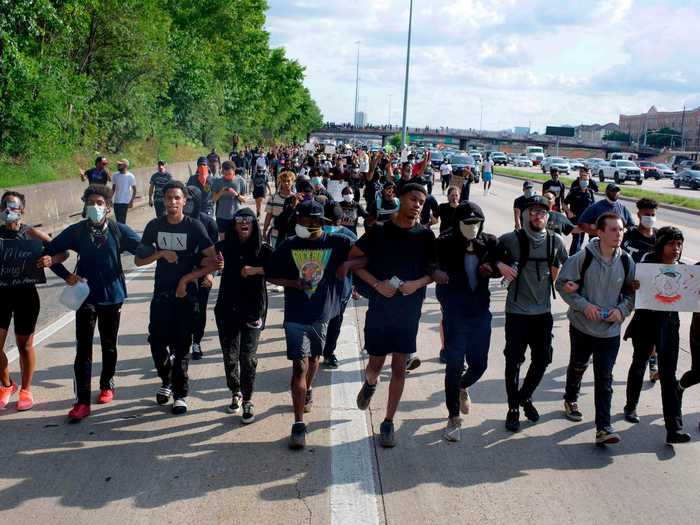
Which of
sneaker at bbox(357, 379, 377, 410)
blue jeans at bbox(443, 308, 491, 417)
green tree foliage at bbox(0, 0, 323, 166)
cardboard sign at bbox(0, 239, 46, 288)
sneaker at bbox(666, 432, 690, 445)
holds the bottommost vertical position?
sneaker at bbox(666, 432, 690, 445)

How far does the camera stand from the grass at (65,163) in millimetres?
18891

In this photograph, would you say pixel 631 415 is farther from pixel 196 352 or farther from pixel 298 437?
pixel 196 352

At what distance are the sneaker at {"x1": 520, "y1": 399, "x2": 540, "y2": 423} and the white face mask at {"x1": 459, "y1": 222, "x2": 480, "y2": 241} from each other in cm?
147

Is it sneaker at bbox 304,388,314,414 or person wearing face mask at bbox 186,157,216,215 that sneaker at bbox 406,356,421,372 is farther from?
person wearing face mask at bbox 186,157,216,215

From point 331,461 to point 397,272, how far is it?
1348mm

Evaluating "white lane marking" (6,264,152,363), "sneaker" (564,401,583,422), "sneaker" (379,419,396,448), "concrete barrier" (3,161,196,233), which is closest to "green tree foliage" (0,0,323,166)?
"concrete barrier" (3,161,196,233)

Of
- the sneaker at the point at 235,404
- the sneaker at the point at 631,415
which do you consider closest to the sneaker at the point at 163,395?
the sneaker at the point at 235,404

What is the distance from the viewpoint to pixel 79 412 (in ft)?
18.7

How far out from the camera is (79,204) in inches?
800

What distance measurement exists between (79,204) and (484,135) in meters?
154

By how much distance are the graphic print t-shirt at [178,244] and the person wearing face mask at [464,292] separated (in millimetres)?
1875

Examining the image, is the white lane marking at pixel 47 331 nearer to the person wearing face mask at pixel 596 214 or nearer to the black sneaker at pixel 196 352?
the black sneaker at pixel 196 352

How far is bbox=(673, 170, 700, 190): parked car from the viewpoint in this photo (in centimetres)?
4850

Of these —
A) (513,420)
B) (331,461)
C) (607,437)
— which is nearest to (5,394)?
(331,461)
